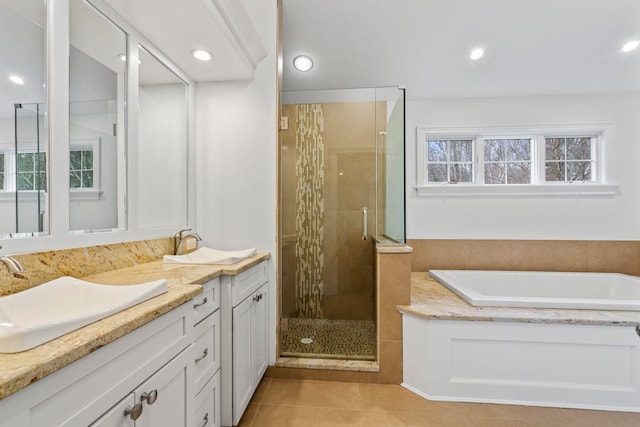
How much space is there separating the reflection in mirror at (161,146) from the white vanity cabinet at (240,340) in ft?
2.31

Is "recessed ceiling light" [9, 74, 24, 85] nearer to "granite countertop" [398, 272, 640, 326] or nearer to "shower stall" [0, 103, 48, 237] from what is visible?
"shower stall" [0, 103, 48, 237]

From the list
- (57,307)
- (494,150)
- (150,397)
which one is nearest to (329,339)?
(150,397)

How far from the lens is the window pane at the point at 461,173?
2879 millimetres

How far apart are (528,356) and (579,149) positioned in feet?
7.66

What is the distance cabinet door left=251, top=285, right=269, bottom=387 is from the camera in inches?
65.1

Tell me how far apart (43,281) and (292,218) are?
1.78 m

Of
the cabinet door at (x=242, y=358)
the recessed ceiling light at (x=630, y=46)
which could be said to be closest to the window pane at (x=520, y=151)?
the recessed ceiling light at (x=630, y=46)

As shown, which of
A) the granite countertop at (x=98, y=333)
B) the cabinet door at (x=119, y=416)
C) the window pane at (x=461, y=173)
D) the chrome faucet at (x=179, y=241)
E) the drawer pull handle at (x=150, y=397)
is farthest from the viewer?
the window pane at (x=461, y=173)

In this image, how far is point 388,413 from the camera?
1595mm

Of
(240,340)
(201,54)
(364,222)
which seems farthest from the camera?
(364,222)

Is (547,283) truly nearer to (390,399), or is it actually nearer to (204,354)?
(390,399)

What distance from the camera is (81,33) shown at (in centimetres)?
126

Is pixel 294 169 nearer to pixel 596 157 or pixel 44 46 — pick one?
pixel 44 46

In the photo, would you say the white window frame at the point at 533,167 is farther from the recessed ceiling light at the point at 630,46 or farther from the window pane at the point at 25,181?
the window pane at the point at 25,181
